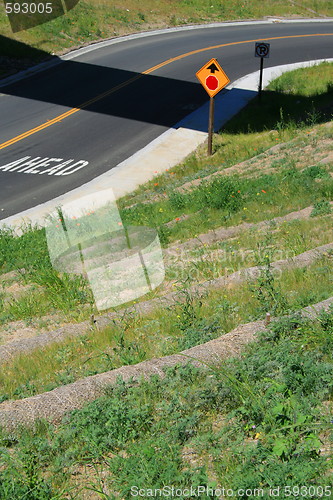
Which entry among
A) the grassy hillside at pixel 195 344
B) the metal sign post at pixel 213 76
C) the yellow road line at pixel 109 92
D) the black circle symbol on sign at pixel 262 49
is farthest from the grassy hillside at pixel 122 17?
the grassy hillside at pixel 195 344

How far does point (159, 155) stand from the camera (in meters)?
19.0

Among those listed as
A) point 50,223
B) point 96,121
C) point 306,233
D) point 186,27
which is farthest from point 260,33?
point 306,233

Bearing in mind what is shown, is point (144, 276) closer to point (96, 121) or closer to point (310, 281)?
point (310, 281)

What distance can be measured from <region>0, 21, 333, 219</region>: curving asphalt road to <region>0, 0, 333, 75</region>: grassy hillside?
137 centimetres

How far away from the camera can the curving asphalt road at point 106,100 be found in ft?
59.4

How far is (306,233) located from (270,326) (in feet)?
12.9

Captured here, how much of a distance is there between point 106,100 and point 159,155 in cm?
651

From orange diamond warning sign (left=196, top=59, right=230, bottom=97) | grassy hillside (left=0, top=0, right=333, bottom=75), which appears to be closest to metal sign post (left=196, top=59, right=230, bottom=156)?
orange diamond warning sign (left=196, top=59, right=230, bottom=97)

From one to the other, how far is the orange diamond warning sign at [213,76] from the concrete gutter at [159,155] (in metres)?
2.73

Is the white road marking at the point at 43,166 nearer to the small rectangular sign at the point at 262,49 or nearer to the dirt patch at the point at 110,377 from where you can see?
the small rectangular sign at the point at 262,49

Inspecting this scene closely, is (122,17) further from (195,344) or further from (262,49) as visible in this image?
(195,344)

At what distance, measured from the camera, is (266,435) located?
4.52 m

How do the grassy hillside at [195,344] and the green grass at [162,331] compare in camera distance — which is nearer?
the grassy hillside at [195,344]

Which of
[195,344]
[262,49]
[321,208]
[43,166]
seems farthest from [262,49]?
[195,344]
